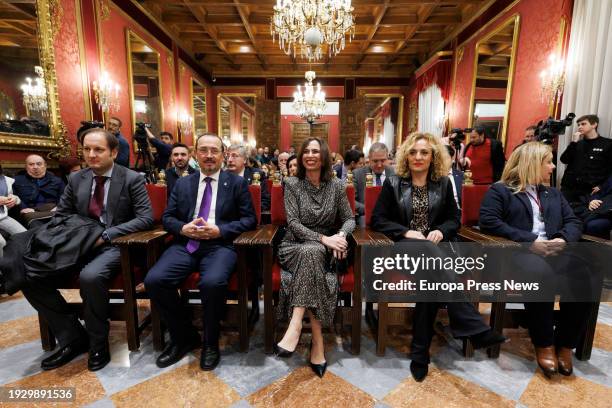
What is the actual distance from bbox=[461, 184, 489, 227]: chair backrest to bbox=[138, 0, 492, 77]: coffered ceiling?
4.85m

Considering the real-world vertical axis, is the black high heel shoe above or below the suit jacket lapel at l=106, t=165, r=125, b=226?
below

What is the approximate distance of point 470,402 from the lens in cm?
139

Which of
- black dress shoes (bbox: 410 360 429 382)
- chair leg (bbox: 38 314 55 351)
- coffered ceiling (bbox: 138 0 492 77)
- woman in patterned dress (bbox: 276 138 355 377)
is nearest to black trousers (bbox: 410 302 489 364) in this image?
black dress shoes (bbox: 410 360 429 382)

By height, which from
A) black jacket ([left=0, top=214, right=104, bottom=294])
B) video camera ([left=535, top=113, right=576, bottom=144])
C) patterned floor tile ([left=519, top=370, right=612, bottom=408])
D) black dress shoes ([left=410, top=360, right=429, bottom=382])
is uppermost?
video camera ([left=535, top=113, right=576, bottom=144])

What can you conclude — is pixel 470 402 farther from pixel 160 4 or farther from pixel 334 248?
pixel 160 4

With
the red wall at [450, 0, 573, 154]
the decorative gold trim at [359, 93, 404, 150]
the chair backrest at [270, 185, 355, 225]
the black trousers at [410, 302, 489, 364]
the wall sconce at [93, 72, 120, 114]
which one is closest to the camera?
the black trousers at [410, 302, 489, 364]

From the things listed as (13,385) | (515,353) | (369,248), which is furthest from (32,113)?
(515,353)

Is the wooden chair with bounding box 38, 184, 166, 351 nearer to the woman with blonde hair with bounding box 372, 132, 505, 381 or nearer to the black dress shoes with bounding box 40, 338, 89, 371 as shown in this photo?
the black dress shoes with bounding box 40, 338, 89, 371

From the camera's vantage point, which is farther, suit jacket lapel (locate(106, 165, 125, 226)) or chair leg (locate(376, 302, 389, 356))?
suit jacket lapel (locate(106, 165, 125, 226))

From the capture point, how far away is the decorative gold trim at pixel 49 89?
3326 millimetres

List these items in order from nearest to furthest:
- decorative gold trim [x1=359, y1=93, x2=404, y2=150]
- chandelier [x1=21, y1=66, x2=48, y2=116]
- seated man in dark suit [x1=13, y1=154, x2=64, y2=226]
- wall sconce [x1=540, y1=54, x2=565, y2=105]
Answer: seated man in dark suit [x1=13, y1=154, x2=64, y2=226] → chandelier [x1=21, y1=66, x2=48, y2=116] → wall sconce [x1=540, y1=54, x2=565, y2=105] → decorative gold trim [x1=359, y1=93, x2=404, y2=150]

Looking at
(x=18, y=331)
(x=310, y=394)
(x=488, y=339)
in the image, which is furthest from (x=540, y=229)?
(x=18, y=331)

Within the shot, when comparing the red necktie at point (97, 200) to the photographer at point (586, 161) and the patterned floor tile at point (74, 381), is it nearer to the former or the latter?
the patterned floor tile at point (74, 381)

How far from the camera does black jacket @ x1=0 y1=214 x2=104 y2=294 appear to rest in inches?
61.8
